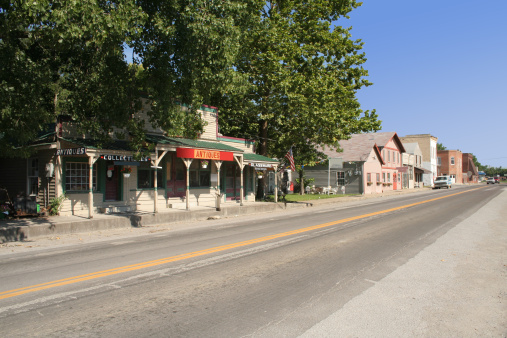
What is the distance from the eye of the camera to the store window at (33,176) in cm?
1660

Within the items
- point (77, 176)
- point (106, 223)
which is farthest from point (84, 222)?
point (77, 176)

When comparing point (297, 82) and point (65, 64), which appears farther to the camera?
point (297, 82)

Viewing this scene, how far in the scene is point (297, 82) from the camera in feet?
78.0

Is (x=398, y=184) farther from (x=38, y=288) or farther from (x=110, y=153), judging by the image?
(x=38, y=288)

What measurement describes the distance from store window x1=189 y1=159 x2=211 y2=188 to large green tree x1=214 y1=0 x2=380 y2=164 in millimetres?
4661

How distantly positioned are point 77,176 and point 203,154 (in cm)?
580

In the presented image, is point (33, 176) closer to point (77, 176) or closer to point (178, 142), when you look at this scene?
point (77, 176)

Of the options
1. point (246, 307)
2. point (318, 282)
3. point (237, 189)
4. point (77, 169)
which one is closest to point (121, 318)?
point (246, 307)

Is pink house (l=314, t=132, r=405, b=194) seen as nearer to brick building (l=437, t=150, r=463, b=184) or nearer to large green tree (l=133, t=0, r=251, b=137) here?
large green tree (l=133, t=0, r=251, b=137)

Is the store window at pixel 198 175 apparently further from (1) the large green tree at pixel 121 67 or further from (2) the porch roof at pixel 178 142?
(1) the large green tree at pixel 121 67

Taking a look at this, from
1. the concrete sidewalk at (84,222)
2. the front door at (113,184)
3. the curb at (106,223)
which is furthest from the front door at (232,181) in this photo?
the front door at (113,184)

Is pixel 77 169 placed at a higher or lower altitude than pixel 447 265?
higher

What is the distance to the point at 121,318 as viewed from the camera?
4.95 metres

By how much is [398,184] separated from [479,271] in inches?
1948
